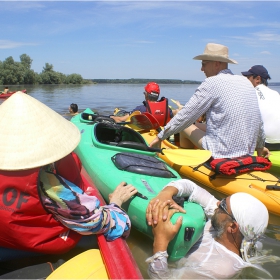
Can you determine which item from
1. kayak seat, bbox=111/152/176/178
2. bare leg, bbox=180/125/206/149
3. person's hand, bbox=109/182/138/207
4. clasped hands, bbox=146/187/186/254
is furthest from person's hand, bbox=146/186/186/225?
bare leg, bbox=180/125/206/149

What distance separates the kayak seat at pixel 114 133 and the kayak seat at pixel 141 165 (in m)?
0.69

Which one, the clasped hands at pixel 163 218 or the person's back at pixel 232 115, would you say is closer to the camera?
the clasped hands at pixel 163 218

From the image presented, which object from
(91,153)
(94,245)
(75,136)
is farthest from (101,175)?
(75,136)

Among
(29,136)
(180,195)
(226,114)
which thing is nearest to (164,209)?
(180,195)

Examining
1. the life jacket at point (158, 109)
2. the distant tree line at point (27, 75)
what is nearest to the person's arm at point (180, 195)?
the life jacket at point (158, 109)

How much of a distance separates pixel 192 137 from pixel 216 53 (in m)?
1.05

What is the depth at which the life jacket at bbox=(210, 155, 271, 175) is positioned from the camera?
3409mm

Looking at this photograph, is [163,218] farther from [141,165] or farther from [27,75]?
[27,75]

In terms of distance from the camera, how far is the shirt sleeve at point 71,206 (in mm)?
1717

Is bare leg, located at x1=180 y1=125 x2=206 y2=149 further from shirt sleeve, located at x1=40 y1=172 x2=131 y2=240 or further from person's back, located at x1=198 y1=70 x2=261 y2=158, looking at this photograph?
shirt sleeve, located at x1=40 y1=172 x2=131 y2=240

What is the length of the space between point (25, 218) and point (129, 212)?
102 cm

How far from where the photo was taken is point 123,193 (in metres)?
2.50

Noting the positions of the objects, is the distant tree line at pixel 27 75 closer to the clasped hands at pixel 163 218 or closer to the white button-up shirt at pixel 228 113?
the white button-up shirt at pixel 228 113

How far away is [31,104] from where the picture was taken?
179 cm
